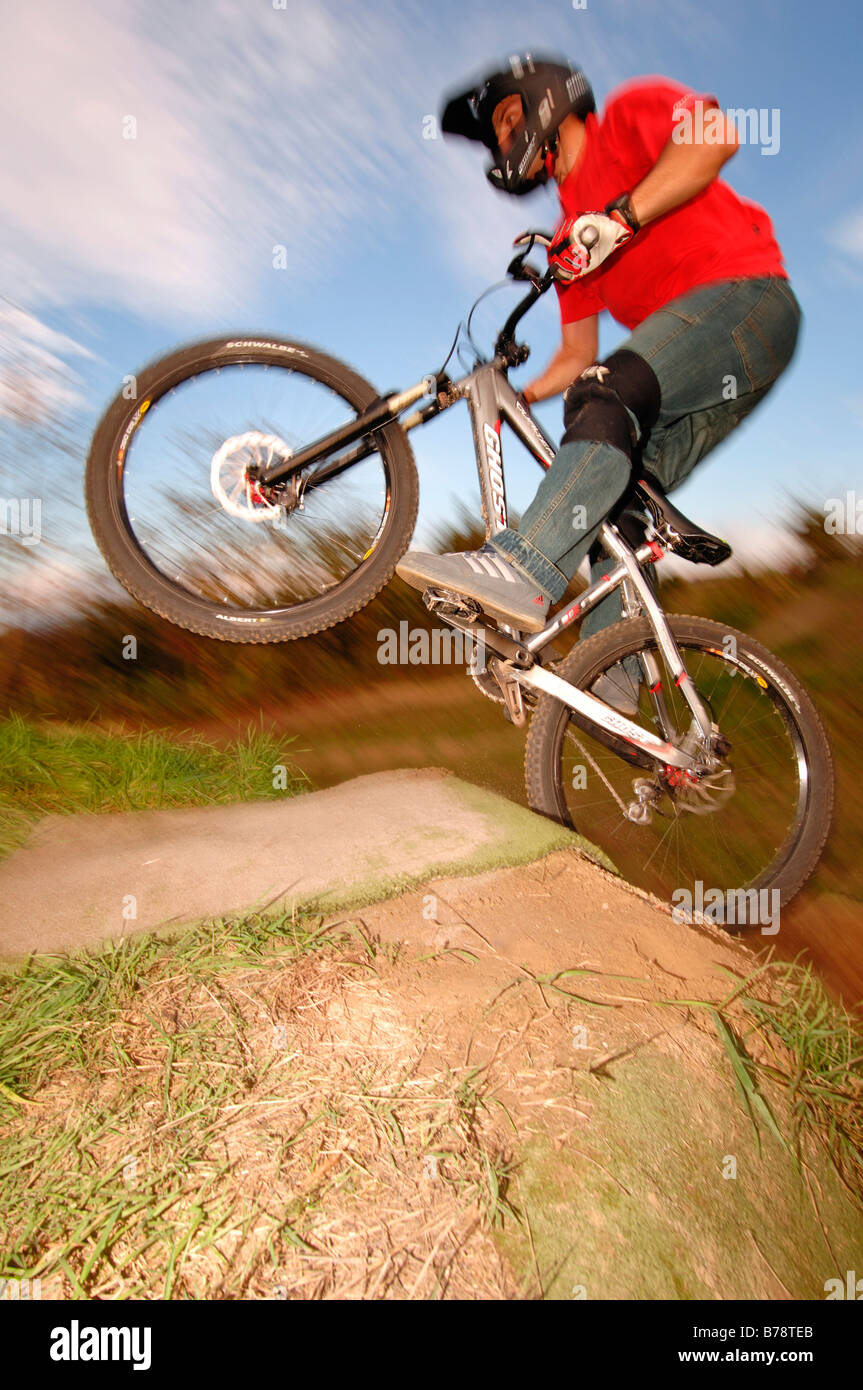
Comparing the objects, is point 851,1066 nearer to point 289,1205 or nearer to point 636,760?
point 636,760

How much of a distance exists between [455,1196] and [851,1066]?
1204 millimetres

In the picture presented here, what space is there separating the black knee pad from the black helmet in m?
0.71

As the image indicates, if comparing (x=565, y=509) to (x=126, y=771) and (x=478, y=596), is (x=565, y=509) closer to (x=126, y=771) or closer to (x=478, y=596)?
(x=478, y=596)

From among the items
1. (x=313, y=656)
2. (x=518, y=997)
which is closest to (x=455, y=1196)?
(x=518, y=997)

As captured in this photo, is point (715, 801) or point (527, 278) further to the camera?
point (715, 801)

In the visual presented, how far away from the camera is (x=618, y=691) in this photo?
9.21 feet

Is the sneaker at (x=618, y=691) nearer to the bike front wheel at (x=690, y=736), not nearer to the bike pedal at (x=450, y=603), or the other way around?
the bike front wheel at (x=690, y=736)

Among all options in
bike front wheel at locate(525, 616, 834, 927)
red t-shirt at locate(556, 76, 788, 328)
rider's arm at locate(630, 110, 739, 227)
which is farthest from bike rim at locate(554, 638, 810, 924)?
rider's arm at locate(630, 110, 739, 227)

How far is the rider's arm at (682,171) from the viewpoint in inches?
81.8

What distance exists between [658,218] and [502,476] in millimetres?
915

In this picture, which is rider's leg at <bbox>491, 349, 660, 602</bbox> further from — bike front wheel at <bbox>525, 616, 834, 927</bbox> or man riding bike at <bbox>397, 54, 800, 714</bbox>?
bike front wheel at <bbox>525, 616, 834, 927</bbox>

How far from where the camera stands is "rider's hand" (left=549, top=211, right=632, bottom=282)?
2.07 metres

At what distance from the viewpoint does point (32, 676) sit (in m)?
4.46

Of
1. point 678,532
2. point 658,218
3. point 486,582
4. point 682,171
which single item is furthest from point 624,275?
point 486,582
